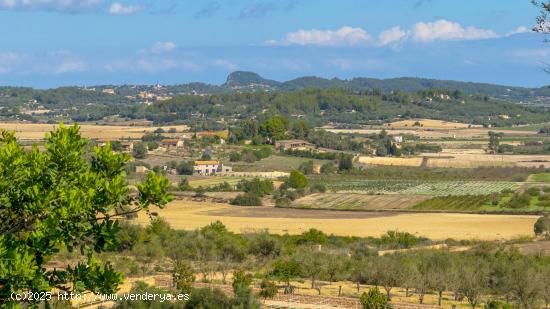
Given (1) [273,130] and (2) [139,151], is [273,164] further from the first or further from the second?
(1) [273,130]

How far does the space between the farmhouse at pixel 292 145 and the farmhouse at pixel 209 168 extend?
18317 mm

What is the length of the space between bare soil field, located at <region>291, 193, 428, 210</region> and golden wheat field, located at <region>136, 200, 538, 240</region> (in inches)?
123

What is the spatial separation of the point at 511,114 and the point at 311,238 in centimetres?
14512

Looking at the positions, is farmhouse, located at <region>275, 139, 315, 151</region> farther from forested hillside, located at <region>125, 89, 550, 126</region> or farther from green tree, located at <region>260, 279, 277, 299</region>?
green tree, located at <region>260, 279, 277, 299</region>

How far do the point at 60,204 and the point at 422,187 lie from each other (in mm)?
69623

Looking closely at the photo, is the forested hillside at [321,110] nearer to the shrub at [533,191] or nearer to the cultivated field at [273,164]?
the cultivated field at [273,164]

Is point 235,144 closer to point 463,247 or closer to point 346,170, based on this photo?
point 346,170

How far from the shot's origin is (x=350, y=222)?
56.5 metres

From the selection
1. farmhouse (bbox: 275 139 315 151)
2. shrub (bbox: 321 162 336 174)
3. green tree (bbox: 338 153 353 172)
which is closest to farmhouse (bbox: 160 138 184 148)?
farmhouse (bbox: 275 139 315 151)

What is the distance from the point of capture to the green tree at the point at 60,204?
10258mm

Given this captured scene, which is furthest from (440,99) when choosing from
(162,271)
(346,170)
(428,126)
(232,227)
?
(162,271)

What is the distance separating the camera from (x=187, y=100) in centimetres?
18700

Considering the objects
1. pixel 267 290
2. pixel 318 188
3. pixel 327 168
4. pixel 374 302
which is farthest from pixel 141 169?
pixel 374 302

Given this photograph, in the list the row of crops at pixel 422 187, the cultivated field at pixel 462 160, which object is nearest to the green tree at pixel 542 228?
the row of crops at pixel 422 187
